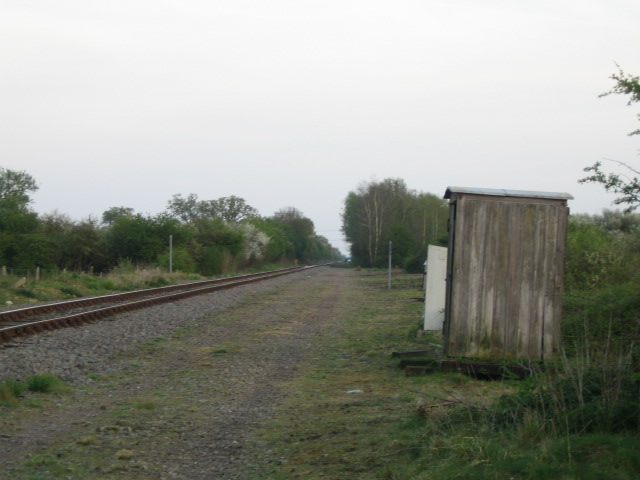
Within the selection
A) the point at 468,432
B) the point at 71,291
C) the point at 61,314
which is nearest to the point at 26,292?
the point at 71,291

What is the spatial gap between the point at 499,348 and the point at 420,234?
76033 mm

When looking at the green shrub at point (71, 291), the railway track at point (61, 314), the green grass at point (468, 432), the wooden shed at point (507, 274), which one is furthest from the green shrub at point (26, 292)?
the wooden shed at point (507, 274)

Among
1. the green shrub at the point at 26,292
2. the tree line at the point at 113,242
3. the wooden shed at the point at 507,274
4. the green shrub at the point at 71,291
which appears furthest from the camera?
the tree line at the point at 113,242

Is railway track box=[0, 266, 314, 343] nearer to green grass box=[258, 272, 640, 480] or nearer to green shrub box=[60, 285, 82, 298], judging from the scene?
green shrub box=[60, 285, 82, 298]

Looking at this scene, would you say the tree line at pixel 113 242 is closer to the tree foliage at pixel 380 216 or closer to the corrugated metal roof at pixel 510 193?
the tree foliage at pixel 380 216

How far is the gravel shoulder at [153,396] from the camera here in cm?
644

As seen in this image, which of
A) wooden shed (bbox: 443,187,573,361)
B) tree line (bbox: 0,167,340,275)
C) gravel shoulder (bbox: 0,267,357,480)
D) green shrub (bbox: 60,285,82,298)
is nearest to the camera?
gravel shoulder (bbox: 0,267,357,480)

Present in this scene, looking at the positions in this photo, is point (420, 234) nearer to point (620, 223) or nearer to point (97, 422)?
point (620, 223)

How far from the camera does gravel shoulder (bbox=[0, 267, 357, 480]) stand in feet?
21.1

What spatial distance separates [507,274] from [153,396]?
16.9 feet

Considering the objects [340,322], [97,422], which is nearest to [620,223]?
[340,322]

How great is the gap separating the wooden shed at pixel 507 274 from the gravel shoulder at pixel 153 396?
2.86 m

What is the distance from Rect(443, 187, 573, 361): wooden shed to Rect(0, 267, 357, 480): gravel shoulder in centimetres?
286

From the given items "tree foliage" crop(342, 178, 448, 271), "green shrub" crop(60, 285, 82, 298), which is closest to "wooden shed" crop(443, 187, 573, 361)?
"green shrub" crop(60, 285, 82, 298)
